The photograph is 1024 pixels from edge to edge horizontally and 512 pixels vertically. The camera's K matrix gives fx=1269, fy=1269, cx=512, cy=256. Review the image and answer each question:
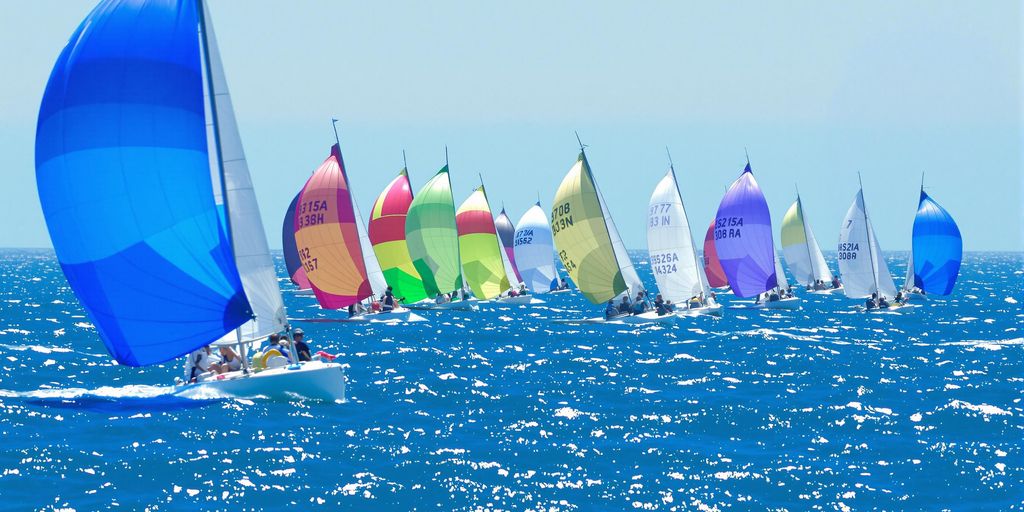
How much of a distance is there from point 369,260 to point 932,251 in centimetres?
3359

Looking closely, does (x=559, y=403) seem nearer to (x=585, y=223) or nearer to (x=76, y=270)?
(x=76, y=270)

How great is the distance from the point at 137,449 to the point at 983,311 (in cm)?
5142

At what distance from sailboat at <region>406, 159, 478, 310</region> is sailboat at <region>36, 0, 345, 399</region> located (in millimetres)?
36035

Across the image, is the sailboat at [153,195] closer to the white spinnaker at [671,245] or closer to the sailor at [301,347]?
the sailor at [301,347]

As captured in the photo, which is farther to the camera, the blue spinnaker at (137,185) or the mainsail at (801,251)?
the mainsail at (801,251)

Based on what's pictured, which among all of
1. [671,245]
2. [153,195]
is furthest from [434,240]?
[153,195]

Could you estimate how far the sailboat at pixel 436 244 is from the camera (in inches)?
2415

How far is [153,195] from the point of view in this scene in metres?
24.0

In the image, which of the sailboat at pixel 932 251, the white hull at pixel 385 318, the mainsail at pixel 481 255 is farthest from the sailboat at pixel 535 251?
the white hull at pixel 385 318

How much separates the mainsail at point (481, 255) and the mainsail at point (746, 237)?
13.6 m

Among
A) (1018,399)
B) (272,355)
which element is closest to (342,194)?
(272,355)

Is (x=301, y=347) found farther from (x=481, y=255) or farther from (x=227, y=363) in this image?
(x=481, y=255)

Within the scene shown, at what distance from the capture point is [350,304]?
50.7m

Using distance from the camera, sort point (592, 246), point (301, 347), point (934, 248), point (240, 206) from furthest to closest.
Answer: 1. point (934, 248)
2. point (592, 246)
3. point (301, 347)
4. point (240, 206)
